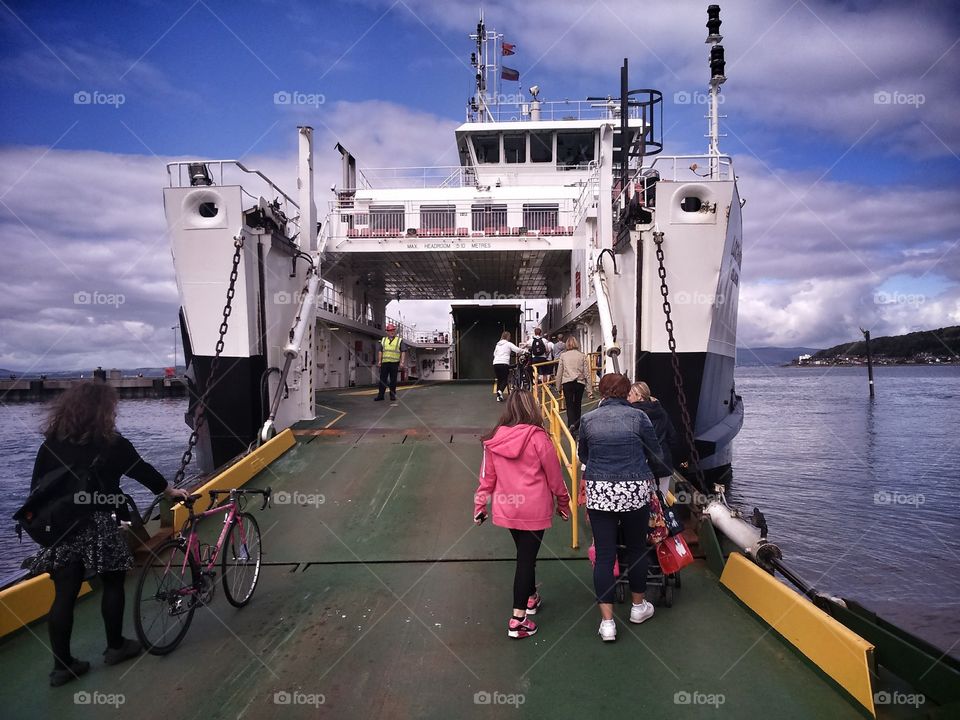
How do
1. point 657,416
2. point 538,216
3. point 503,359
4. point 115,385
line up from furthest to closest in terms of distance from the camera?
point 115,385
point 538,216
point 503,359
point 657,416

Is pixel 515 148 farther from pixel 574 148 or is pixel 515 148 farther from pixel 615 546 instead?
pixel 615 546

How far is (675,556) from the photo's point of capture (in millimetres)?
4188

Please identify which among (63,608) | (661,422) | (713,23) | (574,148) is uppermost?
(574,148)

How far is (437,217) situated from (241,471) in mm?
13253

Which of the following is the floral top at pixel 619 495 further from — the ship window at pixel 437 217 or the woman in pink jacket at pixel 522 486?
the ship window at pixel 437 217

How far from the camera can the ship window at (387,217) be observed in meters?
18.8
